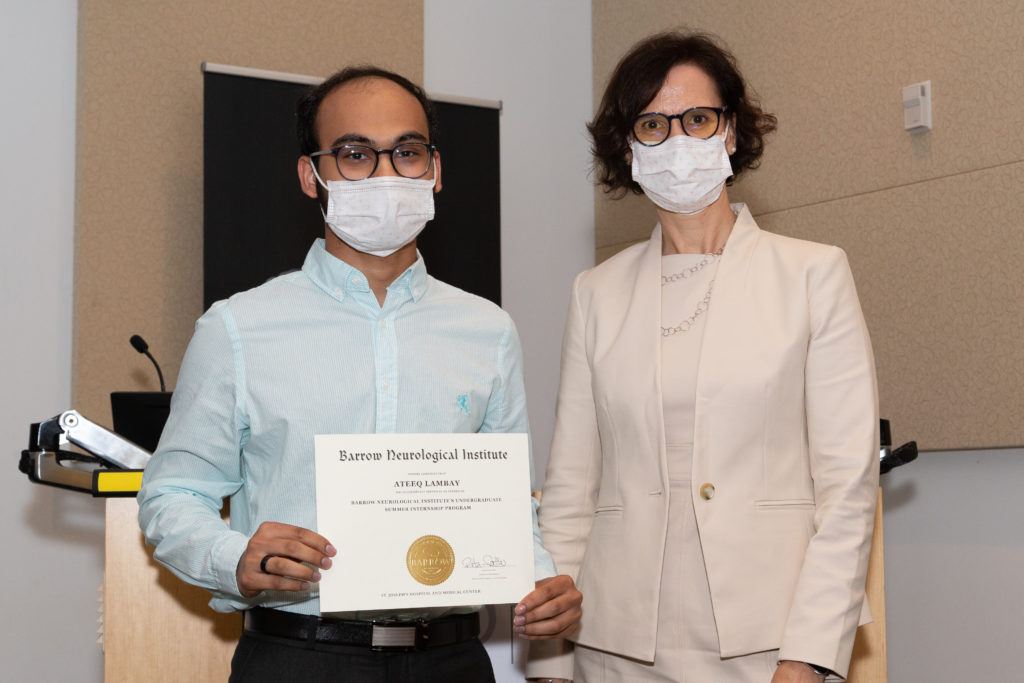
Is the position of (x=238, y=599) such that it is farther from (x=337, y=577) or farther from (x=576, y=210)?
(x=576, y=210)

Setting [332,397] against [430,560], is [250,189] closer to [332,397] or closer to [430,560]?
[332,397]

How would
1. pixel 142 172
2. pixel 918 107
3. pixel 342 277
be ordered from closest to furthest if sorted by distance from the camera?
pixel 342 277 → pixel 918 107 → pixel 142 172

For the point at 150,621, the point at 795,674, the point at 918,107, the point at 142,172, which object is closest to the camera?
the point at 795,674

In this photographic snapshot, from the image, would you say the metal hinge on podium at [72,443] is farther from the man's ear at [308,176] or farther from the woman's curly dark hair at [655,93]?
the woman's curly dark hair at [655,93]

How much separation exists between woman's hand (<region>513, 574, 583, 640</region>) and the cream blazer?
0.56ft

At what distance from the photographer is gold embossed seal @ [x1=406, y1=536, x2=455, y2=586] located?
1.62m

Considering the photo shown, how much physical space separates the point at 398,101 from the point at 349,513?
0.70 meters

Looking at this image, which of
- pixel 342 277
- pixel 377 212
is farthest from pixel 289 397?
pixel 377 212

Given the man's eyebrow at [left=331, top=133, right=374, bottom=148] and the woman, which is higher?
the man's eyebrow at [left=331, top=133, right=374, bottom=148]

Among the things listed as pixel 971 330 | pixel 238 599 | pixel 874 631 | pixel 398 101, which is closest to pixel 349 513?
pixel 238 599

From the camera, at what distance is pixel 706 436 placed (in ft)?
6.18

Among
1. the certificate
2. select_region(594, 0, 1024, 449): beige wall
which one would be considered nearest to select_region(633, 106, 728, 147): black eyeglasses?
the certificate
